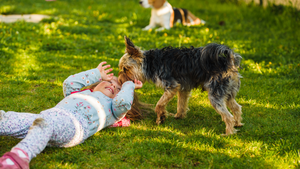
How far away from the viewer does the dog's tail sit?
3.78 metres

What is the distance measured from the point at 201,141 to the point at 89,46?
5.02 m

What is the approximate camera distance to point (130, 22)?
1018cm

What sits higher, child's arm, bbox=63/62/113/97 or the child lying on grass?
child's arm, bbox=63/62/113/97

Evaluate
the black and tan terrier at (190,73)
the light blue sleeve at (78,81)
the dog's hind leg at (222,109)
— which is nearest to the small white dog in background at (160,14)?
the black and tan terrier at (190,73)

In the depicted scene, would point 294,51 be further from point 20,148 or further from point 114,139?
point 20,148

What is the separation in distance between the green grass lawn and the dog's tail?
967 millimetres

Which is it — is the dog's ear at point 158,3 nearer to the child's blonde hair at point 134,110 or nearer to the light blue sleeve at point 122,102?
the child's blonde hair at point 134,110

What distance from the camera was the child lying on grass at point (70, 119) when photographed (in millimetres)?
2863

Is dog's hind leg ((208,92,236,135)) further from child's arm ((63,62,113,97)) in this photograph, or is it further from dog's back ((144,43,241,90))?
child's arm ((63,62,113,97))

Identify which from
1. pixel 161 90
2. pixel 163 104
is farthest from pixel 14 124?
pixel 161 90

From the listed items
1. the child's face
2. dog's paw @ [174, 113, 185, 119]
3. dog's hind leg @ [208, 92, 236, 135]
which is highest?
the child's face

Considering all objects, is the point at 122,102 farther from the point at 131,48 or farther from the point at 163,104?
the point at 131,48

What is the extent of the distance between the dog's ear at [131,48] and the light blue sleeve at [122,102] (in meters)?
0.58

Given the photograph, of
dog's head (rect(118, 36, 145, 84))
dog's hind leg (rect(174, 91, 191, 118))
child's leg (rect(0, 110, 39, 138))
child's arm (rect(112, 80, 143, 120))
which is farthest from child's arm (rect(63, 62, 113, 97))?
dog's hind leg (rect(174, 91, 191, 118))
